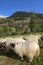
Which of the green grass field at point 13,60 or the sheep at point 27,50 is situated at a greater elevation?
the sheep at point 27,50

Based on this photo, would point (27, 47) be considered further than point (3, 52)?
No

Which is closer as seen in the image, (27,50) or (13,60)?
(27,50)

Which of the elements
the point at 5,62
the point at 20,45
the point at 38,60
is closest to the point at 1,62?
the point at 5,62

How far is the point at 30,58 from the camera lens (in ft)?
55.1

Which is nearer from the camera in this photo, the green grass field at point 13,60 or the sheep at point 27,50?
the green grass field at point 13,60

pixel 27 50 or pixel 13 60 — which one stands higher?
pixel 27 50

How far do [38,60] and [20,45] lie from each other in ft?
8.16

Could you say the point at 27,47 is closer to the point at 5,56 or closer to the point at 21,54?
the point at 21,54

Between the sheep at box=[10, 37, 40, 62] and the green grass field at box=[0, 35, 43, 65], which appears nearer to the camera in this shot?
the green grass field at box=[0, 35, 43, 65]

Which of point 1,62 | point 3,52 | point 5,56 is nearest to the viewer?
point 1,62

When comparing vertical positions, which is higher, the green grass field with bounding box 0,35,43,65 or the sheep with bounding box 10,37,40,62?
the sheep with bounding box 10,37,40,62

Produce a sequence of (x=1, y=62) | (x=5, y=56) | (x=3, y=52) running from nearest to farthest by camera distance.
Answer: (x=1, y=62), (x=5, y=56), (x=3, y=52)

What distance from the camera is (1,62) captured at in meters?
16.6

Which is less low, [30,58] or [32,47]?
[32,47]
